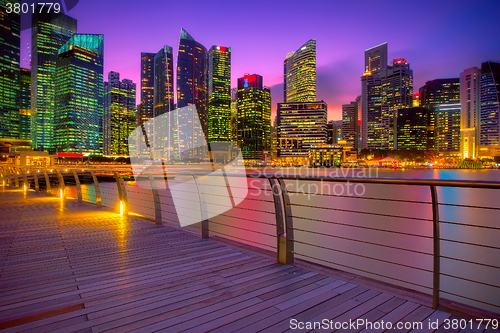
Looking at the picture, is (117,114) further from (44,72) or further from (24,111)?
(24,111)

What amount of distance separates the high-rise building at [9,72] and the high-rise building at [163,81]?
6507 cm

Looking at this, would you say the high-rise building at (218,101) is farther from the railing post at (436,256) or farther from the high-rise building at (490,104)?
the railing post at (436,256)

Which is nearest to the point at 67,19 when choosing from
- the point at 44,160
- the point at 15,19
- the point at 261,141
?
the point at 15,19

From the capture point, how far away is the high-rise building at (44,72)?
435ft

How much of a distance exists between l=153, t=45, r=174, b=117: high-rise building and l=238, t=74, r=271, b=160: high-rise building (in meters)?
42.2

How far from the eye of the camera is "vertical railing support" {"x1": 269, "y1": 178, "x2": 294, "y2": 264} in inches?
132

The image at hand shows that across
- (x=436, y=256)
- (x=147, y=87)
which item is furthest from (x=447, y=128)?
(x=436, y=256)

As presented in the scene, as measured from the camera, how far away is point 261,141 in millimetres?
165125

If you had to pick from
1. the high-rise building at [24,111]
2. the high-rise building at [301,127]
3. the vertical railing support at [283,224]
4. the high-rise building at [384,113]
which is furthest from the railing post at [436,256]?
the high-rise building at [384,113]

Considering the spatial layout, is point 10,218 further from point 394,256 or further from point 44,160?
point 44,160

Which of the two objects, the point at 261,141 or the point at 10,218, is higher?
the point at 261,141

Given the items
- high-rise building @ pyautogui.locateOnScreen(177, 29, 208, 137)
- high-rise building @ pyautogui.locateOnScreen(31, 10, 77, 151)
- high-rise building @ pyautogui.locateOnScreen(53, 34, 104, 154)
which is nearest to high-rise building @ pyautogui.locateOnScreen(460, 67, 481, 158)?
high-rise building @ pyautogui.locateOnScreen(177, 29, 208, 137)

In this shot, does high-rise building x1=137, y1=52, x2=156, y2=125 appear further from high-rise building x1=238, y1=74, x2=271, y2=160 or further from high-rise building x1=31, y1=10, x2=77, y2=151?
high-rise building x1=238, y1=74, x2=271, y2=160

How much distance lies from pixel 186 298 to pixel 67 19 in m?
241
